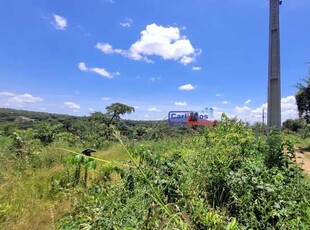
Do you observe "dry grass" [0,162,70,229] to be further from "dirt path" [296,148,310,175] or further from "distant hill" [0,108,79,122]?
"distant hill" [0,108,79,122]

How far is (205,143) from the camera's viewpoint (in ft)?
13.1

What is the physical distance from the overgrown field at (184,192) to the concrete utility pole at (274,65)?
454 centimetres

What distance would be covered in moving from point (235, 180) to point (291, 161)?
4.92 ft

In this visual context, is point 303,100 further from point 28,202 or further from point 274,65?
point 28,202

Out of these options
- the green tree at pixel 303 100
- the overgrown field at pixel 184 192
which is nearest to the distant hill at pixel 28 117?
the green tree at pixel 303 100

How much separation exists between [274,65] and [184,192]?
23.3 feet

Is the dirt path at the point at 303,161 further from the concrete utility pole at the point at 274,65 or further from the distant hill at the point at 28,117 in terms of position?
the distant hill at the point at 28,117

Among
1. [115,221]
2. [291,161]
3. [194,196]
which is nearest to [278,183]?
[194,196]

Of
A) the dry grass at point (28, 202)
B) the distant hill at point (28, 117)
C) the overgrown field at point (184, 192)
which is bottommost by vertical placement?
the dry grass at point (28, 202)

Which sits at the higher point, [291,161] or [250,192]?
[291,161]

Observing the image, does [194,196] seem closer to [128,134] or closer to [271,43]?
[128,134]

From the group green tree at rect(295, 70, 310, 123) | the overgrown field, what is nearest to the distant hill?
green tree at rect(295, 70, 310, 123)

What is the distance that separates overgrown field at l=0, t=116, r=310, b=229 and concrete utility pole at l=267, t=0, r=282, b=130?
454 centimetres

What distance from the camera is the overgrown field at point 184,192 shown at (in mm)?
2051
